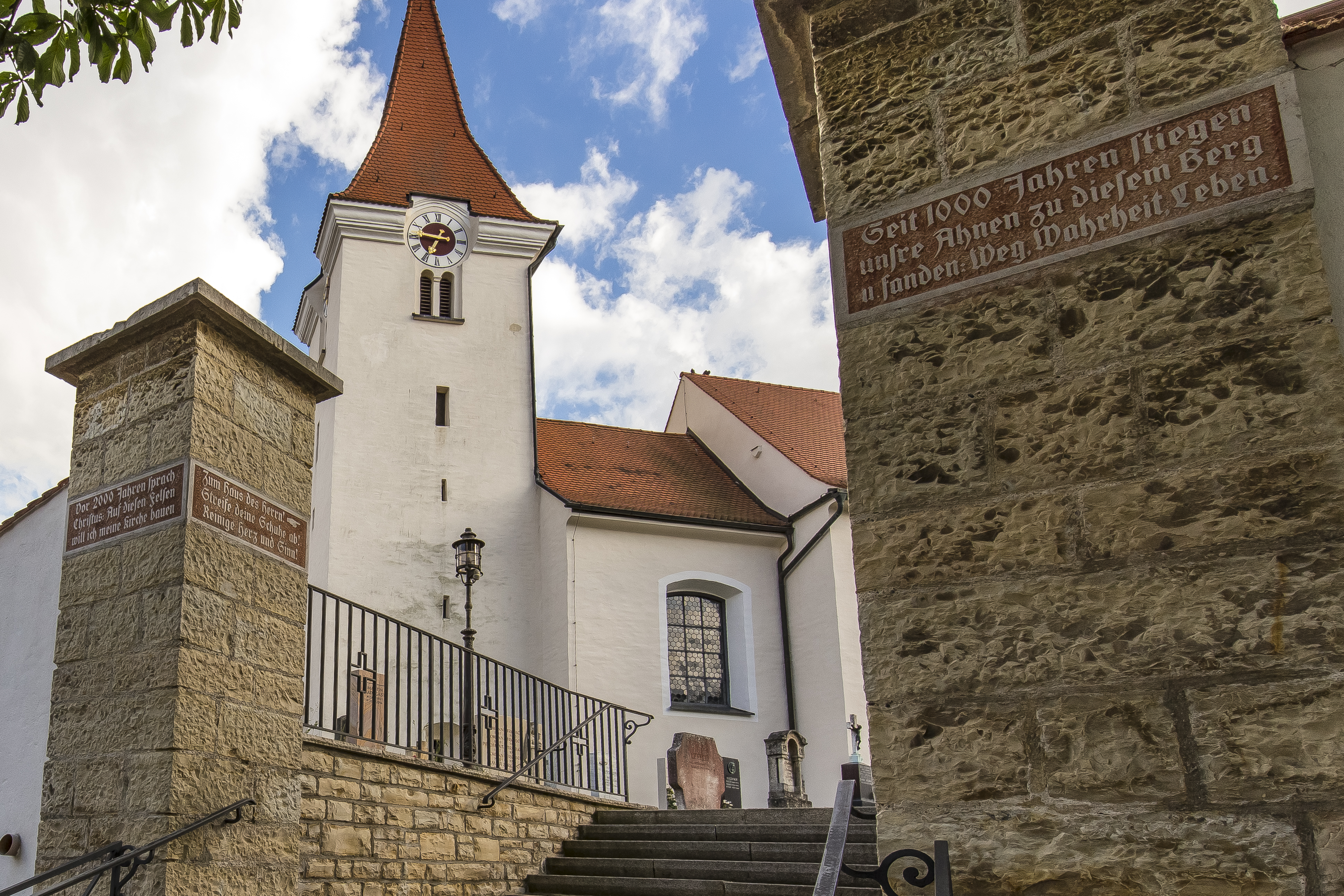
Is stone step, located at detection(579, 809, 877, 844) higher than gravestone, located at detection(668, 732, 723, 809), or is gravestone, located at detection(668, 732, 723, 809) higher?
gravestone, located at detection(668, 732, 723, 809)

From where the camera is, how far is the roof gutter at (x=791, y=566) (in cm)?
1680

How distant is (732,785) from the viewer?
50.9 ft

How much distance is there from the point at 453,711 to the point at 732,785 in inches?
216

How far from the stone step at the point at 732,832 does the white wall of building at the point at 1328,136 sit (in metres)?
6.10

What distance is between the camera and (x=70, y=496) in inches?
220

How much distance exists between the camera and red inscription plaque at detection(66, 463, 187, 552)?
5.12 meters

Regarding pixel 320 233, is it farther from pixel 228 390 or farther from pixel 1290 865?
pixel 1290 865

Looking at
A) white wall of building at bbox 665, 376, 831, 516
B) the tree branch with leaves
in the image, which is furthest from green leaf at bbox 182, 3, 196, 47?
white wall of building at bbox 665, 376, 831, 516

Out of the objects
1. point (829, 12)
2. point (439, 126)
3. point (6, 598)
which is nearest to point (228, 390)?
point (6, 598)

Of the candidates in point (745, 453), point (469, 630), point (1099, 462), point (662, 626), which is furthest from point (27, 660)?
point (745, 453)

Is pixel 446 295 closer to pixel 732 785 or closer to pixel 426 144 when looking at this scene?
pixel 426 144

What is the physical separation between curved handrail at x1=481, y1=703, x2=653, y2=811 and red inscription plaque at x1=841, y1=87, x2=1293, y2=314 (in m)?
6.72

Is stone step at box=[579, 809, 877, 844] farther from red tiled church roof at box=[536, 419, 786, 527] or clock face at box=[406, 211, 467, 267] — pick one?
clock face at box=[406, 211, 467, 267]

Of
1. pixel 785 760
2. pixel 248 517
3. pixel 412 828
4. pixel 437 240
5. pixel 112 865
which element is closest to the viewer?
pixel 112 865
